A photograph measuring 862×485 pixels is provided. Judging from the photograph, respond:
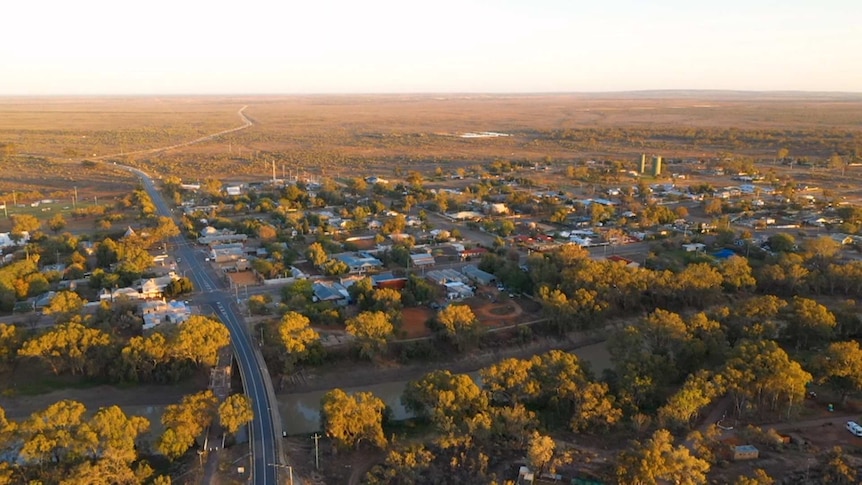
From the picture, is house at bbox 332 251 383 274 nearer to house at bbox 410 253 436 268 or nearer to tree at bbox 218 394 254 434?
house at bbox 410 253 436 268

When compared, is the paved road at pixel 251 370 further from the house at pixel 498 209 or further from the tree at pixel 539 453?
the house at pixel 498 209

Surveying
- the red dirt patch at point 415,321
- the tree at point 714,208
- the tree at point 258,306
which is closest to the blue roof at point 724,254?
the tree at point 714,208

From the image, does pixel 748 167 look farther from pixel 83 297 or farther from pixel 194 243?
pixel 83 297

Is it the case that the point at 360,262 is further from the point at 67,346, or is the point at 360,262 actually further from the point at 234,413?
the point at 234,413

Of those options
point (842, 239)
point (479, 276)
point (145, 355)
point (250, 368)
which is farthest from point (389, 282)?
point (842, 239)

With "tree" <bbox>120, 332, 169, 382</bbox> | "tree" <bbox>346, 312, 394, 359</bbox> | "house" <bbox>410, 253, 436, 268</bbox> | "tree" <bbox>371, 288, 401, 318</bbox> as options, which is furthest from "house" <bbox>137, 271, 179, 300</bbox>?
"house" <bbox>410, 253, 436, 268</bbox>

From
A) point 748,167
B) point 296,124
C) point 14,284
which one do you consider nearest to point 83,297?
point 14,284
